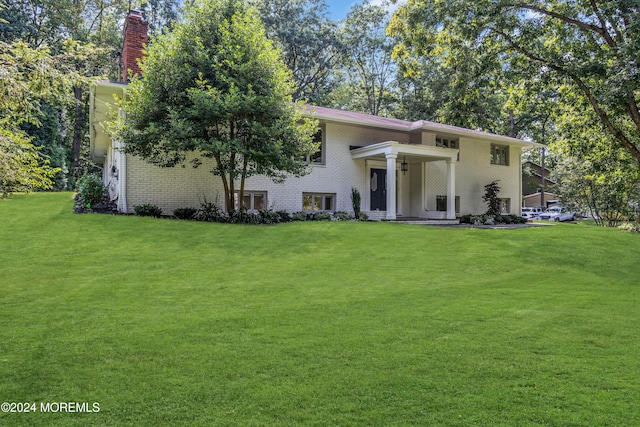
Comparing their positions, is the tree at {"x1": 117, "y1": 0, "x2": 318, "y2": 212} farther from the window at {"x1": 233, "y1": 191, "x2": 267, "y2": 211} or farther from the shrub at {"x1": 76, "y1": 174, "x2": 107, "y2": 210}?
the window at {"x1": 233, "y1": 191, "x2": 267, "y2": 211}

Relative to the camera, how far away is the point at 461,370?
3793 millimetres

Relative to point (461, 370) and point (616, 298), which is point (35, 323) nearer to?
point (461, 370)

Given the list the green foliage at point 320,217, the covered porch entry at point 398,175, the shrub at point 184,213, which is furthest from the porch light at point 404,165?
the shrub at point 184,213

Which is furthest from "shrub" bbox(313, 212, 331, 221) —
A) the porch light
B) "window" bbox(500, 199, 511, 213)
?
"window" bbox(500, 199, 511, 213)

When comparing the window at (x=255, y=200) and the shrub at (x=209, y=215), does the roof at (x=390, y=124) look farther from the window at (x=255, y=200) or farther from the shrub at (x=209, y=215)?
the shrub at (x=209, y=215)

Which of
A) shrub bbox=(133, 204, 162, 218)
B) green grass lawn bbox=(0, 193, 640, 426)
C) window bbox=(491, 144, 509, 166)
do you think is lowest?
green grass lawn bbox=(0, 193, 640, 426)

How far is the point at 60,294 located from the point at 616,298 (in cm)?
827

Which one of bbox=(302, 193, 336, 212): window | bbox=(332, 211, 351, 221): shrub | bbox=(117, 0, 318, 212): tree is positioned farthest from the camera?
bbox=(302, 193, 336, 212): window

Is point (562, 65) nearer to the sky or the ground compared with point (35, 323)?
nearer to the sky

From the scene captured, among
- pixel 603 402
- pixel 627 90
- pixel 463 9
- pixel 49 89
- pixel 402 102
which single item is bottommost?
pixel 603 402

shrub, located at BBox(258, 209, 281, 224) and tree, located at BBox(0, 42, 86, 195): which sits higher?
tree, located at BBox(0, 42, 86, 195)

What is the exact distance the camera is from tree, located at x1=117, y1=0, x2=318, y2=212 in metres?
12.9

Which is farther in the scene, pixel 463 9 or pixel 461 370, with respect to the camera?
pixel 463 9

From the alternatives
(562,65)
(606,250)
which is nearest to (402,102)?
(562,65)
